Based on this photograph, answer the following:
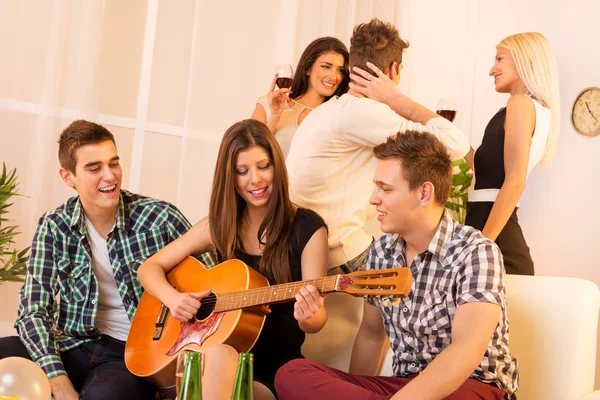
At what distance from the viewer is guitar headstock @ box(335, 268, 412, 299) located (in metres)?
1.70

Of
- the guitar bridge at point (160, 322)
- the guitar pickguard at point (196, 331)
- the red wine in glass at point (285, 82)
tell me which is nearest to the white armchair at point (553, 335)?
the guitar pickguard at point (196, 331)

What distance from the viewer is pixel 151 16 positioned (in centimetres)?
395

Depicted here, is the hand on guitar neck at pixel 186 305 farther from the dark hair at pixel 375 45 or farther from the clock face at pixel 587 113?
the clock face at pixel 587 113

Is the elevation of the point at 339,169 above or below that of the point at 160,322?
above

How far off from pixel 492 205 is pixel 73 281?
1.66 metres

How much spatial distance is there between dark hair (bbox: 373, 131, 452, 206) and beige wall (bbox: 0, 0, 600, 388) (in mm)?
1984

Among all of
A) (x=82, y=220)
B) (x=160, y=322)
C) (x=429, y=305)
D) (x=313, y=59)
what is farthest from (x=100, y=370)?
(x=313, y=59)

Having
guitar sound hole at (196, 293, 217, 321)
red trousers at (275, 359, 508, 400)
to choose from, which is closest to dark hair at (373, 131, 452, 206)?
red trousers at (275, 359, 508, 400)

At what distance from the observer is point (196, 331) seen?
2.34m

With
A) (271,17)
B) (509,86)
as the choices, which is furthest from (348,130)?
(271,17)

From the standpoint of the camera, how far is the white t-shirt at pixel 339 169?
2.46m

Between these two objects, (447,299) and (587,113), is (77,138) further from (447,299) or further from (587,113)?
(587,113)

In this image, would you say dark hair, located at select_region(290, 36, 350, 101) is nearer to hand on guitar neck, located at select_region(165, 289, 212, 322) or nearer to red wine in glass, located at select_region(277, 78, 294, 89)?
red wine in glass, located at select_region(277, 78, 294, 89)

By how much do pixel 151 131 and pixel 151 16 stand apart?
2.07 ft
